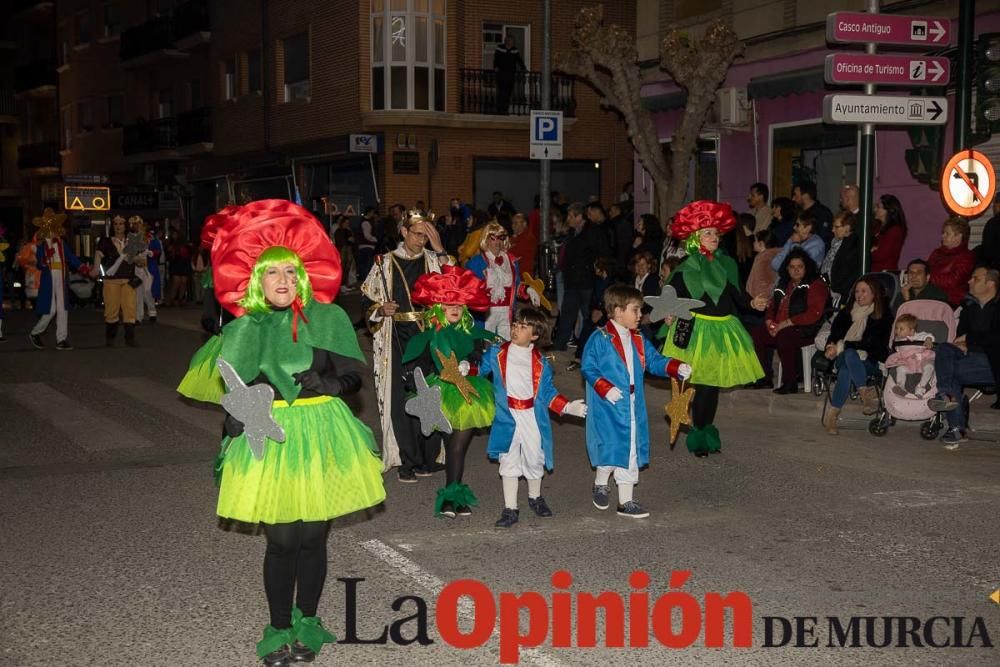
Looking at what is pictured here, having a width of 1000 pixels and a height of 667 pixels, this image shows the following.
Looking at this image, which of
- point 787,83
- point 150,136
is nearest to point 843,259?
point 787,83

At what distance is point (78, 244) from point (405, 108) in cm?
2721

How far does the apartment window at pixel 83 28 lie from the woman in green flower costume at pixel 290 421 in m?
49.7

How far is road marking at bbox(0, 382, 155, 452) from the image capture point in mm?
10180

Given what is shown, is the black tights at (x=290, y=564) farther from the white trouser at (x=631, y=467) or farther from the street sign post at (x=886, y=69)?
the street sign post at (x=886, y=69)

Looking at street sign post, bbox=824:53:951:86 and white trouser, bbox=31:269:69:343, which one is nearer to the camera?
street sign post, bbox=824:53:951:86

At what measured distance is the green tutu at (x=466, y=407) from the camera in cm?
732

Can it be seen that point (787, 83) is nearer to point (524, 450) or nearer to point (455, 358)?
point (455, 358)

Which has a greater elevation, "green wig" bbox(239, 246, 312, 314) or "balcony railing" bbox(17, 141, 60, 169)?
"balcony railing" bbox(17, 141, 60, 169)

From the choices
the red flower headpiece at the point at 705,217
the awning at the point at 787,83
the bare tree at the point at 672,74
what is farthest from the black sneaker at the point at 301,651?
the bare tree at the point at 672,74

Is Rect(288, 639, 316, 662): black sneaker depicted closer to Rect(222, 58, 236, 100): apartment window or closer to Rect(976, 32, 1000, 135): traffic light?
Rect(976, 32, 1000, 135): traffic light

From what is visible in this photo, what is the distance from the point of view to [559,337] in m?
15.8

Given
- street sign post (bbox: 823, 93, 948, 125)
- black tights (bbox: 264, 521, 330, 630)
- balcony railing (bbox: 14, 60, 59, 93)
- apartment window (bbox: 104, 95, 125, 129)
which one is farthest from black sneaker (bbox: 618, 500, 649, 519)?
balcony railing (bbox: 14, 60, 59, 93)

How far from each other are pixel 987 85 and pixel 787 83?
5.67m

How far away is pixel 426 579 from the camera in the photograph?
19.7ft
